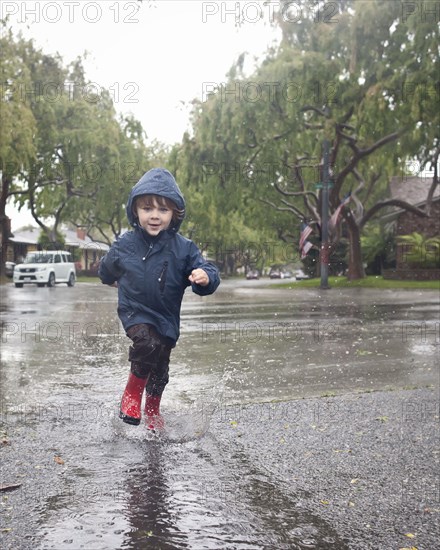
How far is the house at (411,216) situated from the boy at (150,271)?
30516 millimetres

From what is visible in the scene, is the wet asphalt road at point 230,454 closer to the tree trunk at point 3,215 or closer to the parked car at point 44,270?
the parked car at point 44,270

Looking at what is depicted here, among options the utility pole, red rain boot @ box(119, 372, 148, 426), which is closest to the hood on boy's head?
red rain boot @ box(119, 372, 148, 426)

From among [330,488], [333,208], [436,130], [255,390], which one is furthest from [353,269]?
[330,488]

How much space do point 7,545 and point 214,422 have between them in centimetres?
211

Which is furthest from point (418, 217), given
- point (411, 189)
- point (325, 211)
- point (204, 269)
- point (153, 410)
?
point (204, 269)

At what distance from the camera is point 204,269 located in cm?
403

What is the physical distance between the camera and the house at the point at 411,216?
36.4m

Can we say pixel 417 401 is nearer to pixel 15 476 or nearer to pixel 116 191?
pixel 15 476

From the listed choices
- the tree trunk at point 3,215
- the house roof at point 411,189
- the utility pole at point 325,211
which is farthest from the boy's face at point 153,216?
the house roof at point 411,189

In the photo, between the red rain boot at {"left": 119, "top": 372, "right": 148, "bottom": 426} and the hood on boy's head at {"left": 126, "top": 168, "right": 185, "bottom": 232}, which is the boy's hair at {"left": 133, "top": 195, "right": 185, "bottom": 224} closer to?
the hood on boy's head at {"left": 126, "top": 168, "right": 185, "bottom": 232}

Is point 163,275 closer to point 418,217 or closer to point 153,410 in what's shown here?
point 153,410

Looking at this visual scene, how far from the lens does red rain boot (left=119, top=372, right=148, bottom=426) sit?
403cm

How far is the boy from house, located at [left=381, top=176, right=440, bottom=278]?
100 feet

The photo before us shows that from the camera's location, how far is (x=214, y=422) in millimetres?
4539
